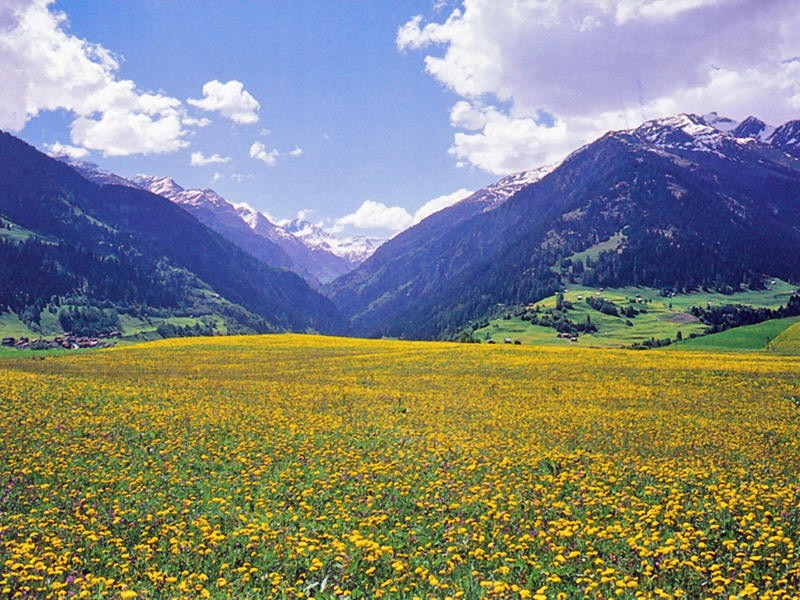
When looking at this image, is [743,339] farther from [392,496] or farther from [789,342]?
[392,496]

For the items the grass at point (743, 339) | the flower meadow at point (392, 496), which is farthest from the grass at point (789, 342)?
the flower meadow at point (392, 496)

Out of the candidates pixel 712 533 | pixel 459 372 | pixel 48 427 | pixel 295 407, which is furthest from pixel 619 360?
pixel 48 427

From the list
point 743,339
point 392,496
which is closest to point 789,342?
point 743,339

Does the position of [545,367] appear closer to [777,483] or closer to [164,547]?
[777,483]

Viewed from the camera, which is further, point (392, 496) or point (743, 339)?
point (743, 339)

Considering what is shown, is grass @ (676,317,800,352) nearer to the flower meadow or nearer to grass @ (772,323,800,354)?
grass @ (772,323,800,354)

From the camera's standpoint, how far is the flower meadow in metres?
9.23

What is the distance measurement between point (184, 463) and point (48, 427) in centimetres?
712

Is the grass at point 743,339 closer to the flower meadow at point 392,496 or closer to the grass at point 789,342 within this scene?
the grass at point 789,342

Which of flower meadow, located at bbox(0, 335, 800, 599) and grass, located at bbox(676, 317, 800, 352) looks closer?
flower meadow, located at bbox(0, 335, 800, 599)

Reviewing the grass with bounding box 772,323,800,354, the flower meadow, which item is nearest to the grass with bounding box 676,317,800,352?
the grass with bounding box 772,323,800,354

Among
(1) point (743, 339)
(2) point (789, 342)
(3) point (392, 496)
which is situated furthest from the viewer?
(1) point (743, 339)

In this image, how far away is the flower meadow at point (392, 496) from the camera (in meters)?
9.23

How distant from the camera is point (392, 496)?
13664mm
